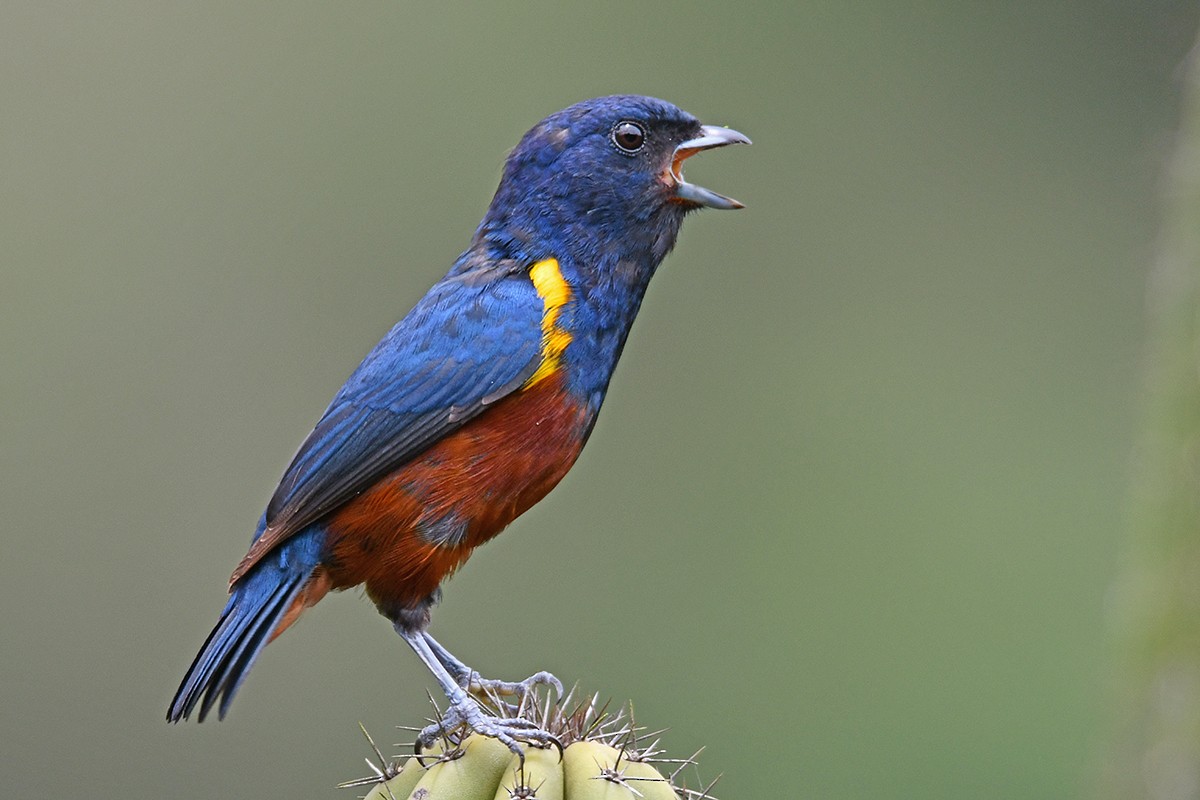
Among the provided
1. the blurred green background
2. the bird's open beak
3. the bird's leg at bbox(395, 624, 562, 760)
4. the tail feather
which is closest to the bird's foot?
the bird's leg at bbox(395, 624, 562, 760)

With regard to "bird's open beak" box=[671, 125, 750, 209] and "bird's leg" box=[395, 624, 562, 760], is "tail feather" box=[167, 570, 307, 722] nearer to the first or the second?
"bird's leg" box=[395, 624, 562, 760]

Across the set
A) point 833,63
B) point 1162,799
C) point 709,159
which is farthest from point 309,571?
point 833,63

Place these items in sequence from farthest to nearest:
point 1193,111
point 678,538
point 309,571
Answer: point 678,538
point 1193,111
point 309,571

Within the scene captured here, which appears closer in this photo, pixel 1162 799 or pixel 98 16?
pixel 1162 799

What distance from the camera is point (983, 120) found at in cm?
1050

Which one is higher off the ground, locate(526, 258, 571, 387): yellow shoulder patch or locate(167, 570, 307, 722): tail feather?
locate(526, 258, 571, 387): yellow shoulder patch

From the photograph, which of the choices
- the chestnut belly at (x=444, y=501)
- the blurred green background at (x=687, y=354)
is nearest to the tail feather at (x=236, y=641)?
the chestnut belly at (x=444, y=501)

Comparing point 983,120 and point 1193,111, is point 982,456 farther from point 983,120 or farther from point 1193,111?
point 1193,111

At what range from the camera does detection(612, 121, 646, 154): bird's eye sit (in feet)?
15.5

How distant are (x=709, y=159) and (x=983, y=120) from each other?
7.33ft

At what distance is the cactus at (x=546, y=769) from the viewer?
3.27 m

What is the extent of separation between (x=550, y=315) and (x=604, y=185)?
19.4 inches

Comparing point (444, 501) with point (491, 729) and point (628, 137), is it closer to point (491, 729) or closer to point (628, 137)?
point (491, 729)

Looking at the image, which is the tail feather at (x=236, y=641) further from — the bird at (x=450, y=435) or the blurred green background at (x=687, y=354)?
the blurred green background at (x=687, y=354)
